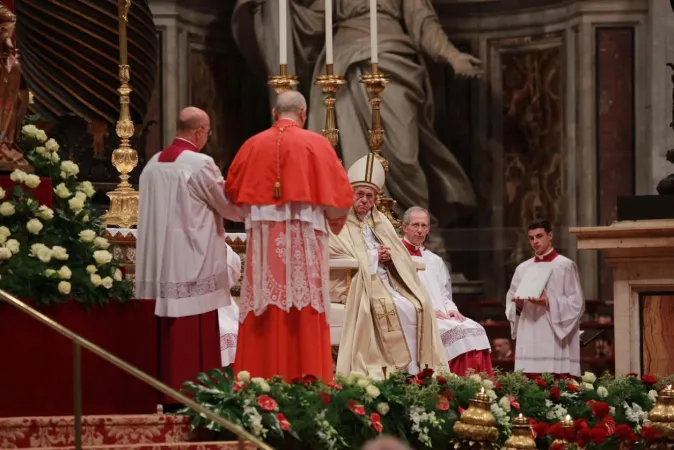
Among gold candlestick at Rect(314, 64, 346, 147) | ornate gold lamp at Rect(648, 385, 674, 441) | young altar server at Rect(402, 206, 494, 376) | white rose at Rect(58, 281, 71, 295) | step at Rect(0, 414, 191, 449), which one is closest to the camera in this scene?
step at Rect(0, 414, 191, 449)

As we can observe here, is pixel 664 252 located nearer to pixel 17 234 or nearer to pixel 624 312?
pixel 624 312

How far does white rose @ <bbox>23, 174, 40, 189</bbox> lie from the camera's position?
9.06 metres

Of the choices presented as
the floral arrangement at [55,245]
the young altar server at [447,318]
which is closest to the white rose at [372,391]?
the floral arrangement at [55,245]

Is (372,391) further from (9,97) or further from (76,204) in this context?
(9,97)

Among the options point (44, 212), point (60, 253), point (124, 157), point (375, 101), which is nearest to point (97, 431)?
point (60, 253)

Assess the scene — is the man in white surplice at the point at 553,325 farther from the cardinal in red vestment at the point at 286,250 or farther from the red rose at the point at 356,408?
the red rose at the point at 356,408

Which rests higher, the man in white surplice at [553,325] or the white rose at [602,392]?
the man in white surplice at [553,325]

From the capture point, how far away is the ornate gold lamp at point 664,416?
8492 mm

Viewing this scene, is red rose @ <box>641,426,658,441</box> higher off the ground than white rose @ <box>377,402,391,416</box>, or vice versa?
white rose @ <box>377,402,391,416</box>

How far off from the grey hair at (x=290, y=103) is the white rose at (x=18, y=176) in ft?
4.67

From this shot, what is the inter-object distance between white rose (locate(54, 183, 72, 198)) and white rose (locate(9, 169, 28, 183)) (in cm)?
28

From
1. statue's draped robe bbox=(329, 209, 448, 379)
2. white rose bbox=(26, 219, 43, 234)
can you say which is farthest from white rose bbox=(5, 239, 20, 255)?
statue's draped robe bbox=(329, 209, 448, 379)

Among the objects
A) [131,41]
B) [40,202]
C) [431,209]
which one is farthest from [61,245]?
[431,209]

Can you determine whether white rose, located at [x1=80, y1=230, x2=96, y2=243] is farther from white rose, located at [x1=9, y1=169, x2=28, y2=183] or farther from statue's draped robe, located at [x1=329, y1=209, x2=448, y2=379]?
statue's draped robe, located at [x1=329, y1=209, x2=448, y2=379]
